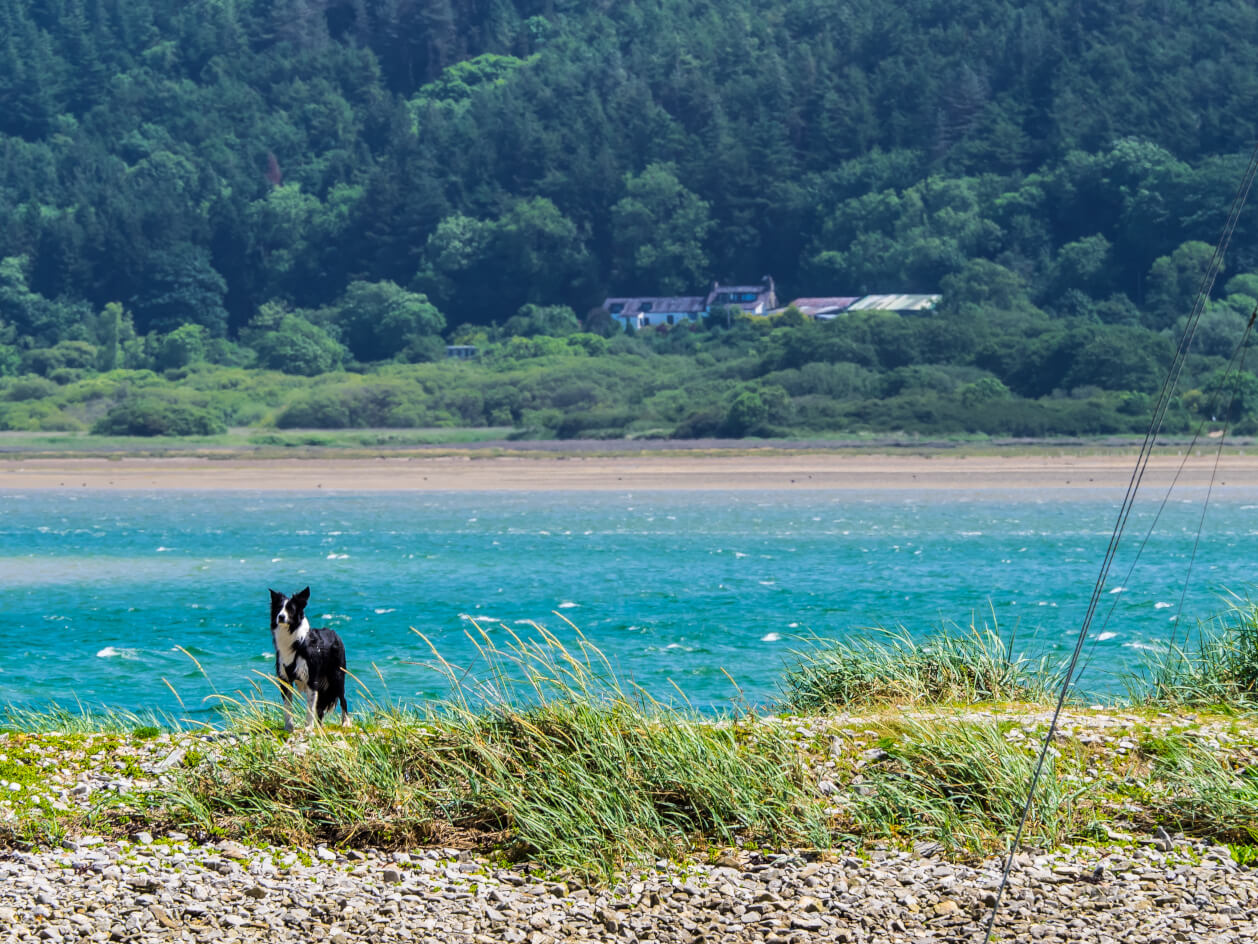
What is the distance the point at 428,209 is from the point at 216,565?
262 feet

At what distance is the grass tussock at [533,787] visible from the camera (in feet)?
21.2

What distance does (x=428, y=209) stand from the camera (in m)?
102

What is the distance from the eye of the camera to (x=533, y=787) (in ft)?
21.9

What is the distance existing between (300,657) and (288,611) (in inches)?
10.8

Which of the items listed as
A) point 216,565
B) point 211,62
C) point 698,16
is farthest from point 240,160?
point 216,565

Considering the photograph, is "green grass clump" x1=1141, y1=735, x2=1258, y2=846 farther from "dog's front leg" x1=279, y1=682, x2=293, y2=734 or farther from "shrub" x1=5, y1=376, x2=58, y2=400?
"shrub" x1=5, y1=376, x2=58, y2=400

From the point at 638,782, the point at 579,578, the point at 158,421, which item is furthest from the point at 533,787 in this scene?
the point at 158,421

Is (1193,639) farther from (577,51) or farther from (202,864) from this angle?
(577,51)

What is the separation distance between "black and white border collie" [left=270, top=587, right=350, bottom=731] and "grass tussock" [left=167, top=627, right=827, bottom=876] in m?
0.39

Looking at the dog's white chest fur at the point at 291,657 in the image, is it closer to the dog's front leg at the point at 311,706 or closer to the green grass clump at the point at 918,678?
the dog's front leg at the point at 311,706

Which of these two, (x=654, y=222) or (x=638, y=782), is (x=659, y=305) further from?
(x=638, y=782)

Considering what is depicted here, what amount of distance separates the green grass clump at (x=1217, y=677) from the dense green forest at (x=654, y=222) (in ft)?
159

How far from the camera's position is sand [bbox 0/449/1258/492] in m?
Result: 41.0

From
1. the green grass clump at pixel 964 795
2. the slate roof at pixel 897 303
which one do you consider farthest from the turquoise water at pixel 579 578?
the slate roof at pixel 897 303
